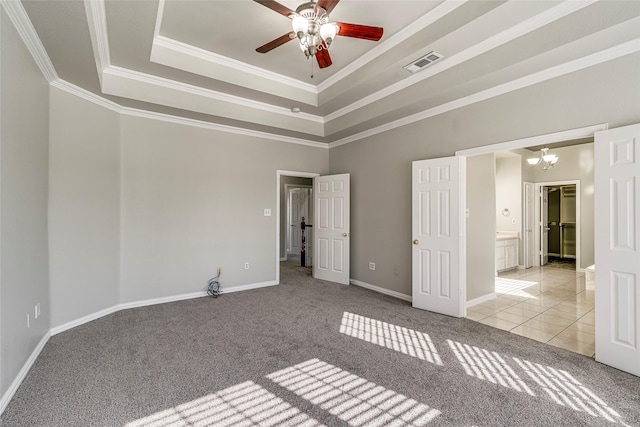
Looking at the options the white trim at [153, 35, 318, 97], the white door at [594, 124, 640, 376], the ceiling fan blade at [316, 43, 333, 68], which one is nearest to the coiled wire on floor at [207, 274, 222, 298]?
the white trim at [153, 35, 318, 97]

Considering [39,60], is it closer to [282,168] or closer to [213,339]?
[213,339]

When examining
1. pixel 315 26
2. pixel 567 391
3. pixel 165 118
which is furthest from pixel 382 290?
pixel 165 118

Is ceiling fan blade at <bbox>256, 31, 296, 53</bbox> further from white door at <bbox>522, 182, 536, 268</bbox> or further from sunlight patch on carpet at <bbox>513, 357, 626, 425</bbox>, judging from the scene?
white door at <bbox>522, 182, 536, 268</bbox>

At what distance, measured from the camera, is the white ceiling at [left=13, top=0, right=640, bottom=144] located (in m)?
2.40

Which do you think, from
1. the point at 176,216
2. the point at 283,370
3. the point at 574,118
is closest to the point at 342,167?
the point at 176,216

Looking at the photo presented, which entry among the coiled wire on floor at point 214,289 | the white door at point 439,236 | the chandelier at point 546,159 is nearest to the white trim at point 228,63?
the white door at point 439,236

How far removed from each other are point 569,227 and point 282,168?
8.96 meters

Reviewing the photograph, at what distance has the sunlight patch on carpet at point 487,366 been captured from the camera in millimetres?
2320

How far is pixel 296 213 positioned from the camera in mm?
8414

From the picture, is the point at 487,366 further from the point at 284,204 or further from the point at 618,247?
the point at 284,204

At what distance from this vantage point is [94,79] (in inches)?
124

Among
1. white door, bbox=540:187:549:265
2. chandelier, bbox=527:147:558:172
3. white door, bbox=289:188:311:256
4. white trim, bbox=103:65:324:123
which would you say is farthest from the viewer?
white door, bbox=289:188:311:256

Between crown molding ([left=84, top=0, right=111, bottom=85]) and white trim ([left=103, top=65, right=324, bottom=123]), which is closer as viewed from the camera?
crown molding ([left=84, top=0, right=111, bottom=85])

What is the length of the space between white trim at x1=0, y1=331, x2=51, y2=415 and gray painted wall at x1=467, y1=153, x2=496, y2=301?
15.8ft
